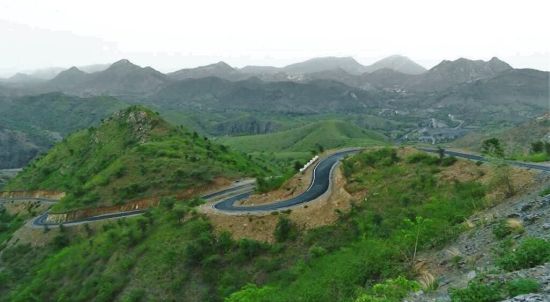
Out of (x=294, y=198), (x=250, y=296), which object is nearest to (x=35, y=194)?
(x=294, y=198)

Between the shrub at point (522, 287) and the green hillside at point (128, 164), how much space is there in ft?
231

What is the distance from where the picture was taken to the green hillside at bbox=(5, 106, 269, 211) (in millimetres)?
83562

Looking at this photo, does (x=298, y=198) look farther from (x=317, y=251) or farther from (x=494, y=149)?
(x=494, y=149)

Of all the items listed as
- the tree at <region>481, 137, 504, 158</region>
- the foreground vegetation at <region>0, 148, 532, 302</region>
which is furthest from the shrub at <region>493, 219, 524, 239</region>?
the tree at <region>481, 137, 504, 158</region>

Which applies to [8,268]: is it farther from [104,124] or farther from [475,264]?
[475,264]

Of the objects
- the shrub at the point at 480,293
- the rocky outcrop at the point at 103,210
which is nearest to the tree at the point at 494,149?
the shrub at the point at 480,293

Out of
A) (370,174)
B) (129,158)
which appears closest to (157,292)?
(370,174)

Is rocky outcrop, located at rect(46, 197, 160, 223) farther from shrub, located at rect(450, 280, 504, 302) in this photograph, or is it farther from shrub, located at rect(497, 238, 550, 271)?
shrub, located at rect(450, 280, 504, 302)

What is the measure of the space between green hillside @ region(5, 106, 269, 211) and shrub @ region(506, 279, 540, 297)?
7028cm

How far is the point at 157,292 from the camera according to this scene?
4638 centimetres

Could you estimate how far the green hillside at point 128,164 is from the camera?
83562 mm

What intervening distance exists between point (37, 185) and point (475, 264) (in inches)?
4429

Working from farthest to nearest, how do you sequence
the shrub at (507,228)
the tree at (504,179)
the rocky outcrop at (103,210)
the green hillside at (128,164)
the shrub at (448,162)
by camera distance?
the green hillside at (128,164), the rocky outcrop at (103,210), the shrub at (448,162), the tree at (504,179), the shrub at (507,228)

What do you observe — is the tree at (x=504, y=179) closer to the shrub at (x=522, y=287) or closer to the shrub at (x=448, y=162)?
the shrub at (x=448, y=162)
